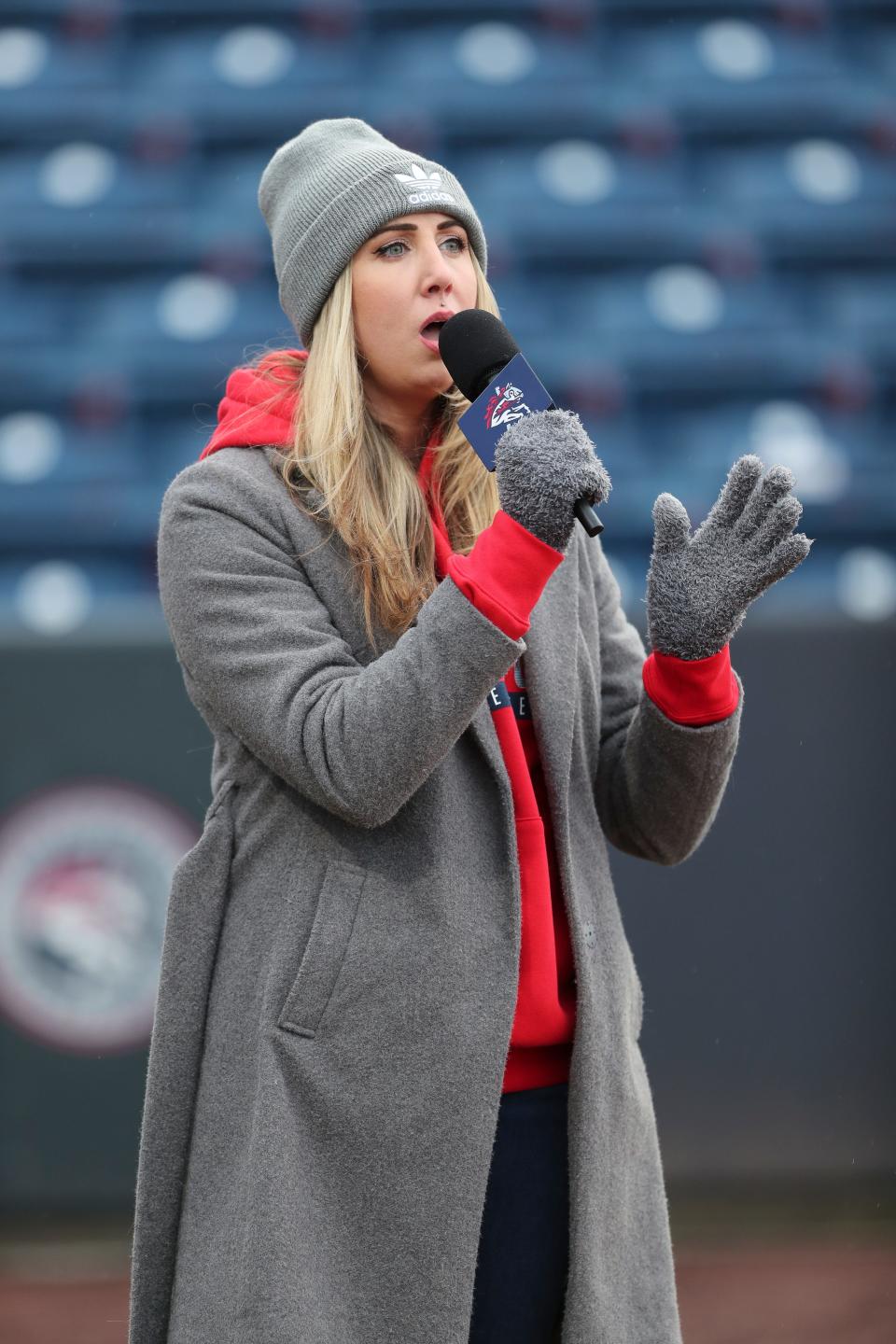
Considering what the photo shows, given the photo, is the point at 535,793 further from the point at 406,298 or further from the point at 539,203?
the point at 539,203

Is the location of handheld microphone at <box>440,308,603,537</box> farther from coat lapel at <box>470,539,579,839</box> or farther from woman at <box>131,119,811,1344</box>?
coat lapel at <box>470,539,579,839</box>

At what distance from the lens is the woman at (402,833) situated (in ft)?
3.61

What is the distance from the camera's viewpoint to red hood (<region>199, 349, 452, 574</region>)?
49.5 inches

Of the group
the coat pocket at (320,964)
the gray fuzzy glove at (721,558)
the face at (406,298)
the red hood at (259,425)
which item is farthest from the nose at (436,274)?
the coat pocket at (320,964)

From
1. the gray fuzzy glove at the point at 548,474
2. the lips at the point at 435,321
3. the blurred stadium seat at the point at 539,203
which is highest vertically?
the blurred stadium seat at the point at 539,203

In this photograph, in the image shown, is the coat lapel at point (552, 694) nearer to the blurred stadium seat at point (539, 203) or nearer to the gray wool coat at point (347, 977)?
the gray wool coat at point (347, 977)

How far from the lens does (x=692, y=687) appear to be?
1.23 meters

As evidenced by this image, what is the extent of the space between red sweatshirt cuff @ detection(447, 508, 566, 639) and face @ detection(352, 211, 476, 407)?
213mm

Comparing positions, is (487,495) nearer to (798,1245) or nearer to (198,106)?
(798,1245)

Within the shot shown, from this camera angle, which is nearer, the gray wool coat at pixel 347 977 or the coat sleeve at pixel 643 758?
the gray wool coat at pixel 347 977

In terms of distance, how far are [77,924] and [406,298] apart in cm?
156

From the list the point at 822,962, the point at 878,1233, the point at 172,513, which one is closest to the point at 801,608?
the point at 822,962

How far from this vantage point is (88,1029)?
100 inches

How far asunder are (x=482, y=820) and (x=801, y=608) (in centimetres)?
163
